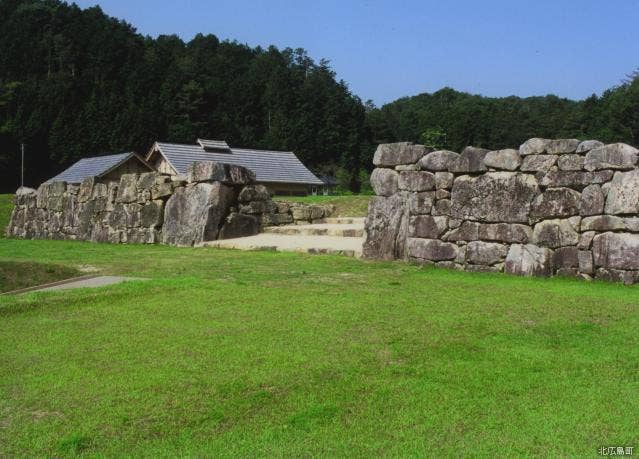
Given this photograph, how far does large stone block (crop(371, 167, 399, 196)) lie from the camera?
38.5 ft

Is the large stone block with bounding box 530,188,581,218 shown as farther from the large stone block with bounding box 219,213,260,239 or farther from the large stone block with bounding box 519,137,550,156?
the large stone block with bounding box 219,213,260,239

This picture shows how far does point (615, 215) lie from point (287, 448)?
7253 mm

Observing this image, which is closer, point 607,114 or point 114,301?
point 114,301

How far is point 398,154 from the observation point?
11688mm

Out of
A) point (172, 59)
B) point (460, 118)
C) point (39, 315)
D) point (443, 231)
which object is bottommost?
point (39, 315)

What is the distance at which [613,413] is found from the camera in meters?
3.79

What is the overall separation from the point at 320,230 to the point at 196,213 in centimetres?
303

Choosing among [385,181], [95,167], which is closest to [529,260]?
[385,181]

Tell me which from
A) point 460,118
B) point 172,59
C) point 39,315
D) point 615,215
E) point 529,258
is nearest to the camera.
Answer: point 39,315

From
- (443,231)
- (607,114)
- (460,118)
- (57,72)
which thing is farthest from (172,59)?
(443,231)

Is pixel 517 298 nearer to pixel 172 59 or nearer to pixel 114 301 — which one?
pixel 114 301

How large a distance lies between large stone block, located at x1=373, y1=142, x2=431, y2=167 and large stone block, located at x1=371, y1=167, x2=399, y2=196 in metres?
0.14

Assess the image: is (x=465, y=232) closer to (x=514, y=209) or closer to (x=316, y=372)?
(x=514, y=209)

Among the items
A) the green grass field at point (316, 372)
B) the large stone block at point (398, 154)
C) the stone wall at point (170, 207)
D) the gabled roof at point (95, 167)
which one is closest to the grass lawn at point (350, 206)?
the stone wall at point (170, 207)
